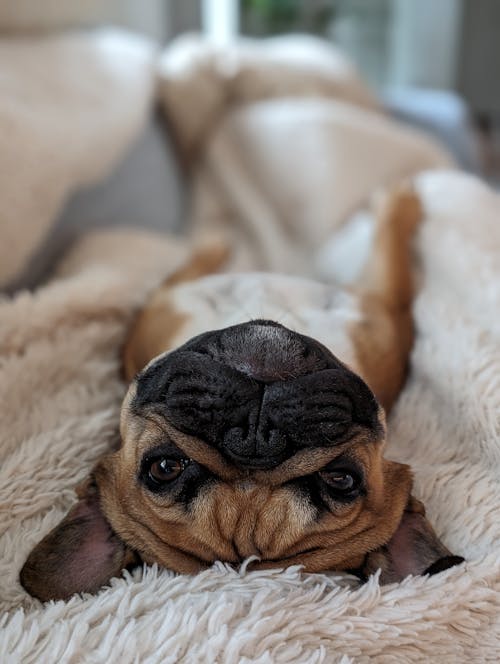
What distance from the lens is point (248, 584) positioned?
970 mm

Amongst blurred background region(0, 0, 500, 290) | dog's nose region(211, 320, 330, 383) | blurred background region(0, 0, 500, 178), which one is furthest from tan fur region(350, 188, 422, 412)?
blurred background region(0, 0, 500, 178)

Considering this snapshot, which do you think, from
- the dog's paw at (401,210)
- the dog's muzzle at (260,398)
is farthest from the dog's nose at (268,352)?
the dog's paw at (401,210)

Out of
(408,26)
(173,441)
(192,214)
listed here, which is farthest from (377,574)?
(408,26)

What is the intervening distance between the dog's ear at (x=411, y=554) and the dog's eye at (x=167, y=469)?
0.29 m

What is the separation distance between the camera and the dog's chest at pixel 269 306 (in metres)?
1.35

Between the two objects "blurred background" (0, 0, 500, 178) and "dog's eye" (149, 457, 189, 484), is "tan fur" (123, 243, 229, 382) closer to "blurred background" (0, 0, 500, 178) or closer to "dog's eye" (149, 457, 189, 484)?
"dog's eye" (149, 457, 189, 484)

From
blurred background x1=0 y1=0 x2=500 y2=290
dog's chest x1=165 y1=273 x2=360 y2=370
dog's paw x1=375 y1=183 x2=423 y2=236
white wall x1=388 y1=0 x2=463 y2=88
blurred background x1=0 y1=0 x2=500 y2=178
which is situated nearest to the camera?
dog's chest x1=165 y1=273 x2=360 y2=370

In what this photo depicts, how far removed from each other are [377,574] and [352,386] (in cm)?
25

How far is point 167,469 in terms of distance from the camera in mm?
1026

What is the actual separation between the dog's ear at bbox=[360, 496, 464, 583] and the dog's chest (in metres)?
0.33

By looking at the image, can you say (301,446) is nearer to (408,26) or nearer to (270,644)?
(270,644)

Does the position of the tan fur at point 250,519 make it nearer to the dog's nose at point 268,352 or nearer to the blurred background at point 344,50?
the dog's nose at point 268,352

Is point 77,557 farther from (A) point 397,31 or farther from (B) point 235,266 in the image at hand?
(A) point 397,31

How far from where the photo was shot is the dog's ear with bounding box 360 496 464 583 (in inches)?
39.9
